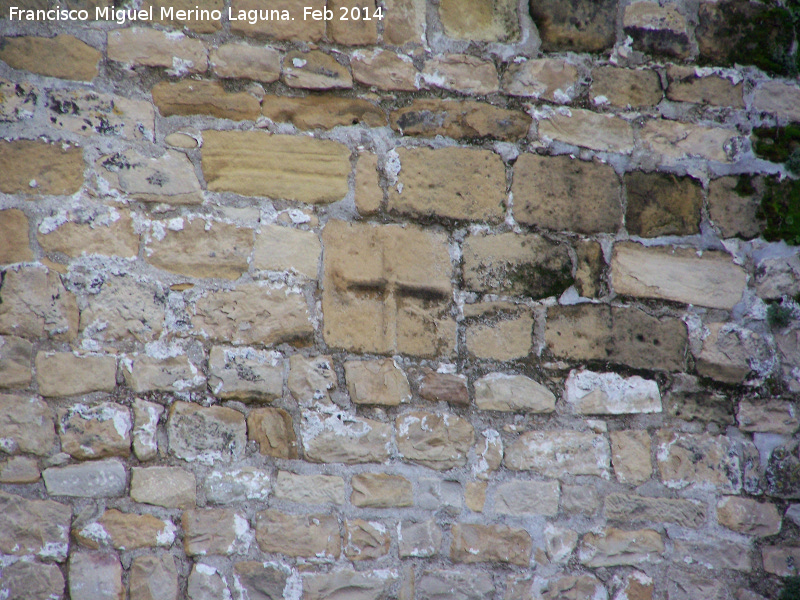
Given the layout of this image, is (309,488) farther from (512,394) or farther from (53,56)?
(53,56)

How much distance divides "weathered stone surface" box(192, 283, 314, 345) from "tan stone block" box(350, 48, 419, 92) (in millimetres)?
648

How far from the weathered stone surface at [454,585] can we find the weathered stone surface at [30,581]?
900mm

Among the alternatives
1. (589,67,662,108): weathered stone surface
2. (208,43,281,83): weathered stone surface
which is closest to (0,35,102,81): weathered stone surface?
(208,43,281,83): weathered stone surface

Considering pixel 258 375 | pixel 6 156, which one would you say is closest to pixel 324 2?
pixel 6 156

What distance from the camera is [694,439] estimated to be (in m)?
1.78

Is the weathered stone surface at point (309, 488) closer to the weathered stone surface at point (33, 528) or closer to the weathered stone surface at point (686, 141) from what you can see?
the weathered stone surface at point (33, 528)

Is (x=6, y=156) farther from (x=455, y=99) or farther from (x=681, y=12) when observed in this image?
(x=681, y=12)

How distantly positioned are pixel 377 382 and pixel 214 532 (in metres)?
0.56

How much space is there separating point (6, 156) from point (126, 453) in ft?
2.59

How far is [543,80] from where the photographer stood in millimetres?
1795

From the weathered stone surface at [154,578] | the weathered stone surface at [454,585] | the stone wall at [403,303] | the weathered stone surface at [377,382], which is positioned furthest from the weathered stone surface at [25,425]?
A: the weathered stone surface at [454,585]

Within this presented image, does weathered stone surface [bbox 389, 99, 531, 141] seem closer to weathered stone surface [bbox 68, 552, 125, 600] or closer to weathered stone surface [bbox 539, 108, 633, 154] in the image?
weathered stone surface [bbox 539, 108, 633, 154]

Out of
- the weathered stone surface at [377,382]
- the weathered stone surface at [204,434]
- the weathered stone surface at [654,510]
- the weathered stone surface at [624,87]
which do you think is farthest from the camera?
the weathered stone surface at [624,87]

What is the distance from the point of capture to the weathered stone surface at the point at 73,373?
57.4 inches
